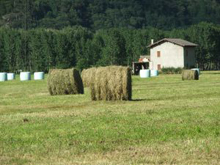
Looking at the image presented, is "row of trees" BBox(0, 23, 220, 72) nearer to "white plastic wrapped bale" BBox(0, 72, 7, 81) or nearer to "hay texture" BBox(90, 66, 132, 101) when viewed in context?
"white plastic wrapped bale" BBox(0, 72, 7, 81)

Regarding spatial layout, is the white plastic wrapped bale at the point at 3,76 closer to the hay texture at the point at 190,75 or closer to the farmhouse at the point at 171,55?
the hay texture at the point at 190,75

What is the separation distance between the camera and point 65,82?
35875mm

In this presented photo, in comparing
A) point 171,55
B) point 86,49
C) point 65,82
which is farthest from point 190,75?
point 86,49

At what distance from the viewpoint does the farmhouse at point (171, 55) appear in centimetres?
13250

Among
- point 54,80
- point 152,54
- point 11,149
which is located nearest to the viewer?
point 11,149

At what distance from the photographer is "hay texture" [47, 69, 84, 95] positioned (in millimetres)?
35812

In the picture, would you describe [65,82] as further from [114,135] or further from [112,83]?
[114,135]

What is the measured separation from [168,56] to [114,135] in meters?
118

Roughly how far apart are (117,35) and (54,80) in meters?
126

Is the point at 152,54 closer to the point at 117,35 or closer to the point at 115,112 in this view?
the point at 117,35

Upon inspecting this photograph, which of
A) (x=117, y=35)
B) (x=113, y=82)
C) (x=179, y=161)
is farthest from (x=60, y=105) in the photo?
(x=117, y=35)

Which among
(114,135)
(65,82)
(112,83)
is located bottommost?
(114,135)

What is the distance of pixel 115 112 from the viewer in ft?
76.0

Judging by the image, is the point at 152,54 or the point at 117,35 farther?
the point at 117,35
